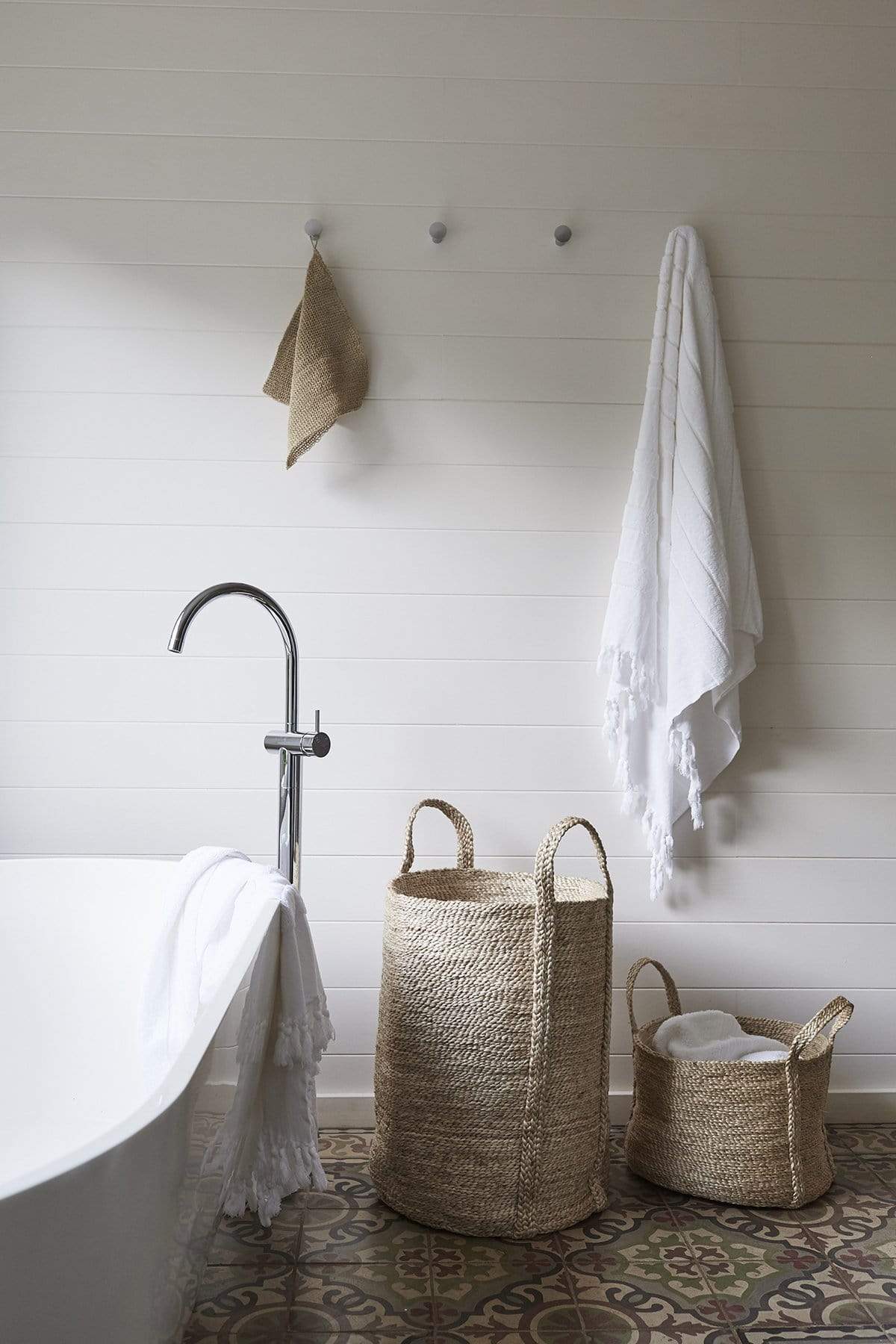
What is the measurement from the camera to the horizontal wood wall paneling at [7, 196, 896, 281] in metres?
2.29

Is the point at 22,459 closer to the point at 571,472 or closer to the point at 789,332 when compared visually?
the point at 571,472

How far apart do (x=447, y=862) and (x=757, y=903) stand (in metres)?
0.69

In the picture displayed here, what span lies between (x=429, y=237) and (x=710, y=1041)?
1749 millimetres

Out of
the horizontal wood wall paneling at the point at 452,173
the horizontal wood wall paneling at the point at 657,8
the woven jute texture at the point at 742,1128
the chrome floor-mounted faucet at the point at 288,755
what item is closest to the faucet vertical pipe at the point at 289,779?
the chrome floor-mounted faucet at the point at 288,755

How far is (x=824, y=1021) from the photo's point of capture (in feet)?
6.66

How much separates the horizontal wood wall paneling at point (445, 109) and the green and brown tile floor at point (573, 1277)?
211 cm

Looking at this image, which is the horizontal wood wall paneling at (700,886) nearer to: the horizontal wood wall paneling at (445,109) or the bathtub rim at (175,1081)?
the bathtub rim at (175,1081)

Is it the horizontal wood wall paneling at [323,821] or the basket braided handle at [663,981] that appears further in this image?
the horizontal wood wall paneling at [323,821]

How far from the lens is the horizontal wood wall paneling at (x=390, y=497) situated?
90.5 inches

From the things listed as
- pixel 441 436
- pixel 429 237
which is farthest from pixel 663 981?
pixel 429 237

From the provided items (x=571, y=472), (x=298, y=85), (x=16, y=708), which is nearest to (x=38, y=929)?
(x=16, y=708)

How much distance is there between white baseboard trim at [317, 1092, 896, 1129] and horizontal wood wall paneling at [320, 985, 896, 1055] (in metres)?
0.09

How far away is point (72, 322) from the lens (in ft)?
7.52

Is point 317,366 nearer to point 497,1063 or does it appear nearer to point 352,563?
point 352,563
